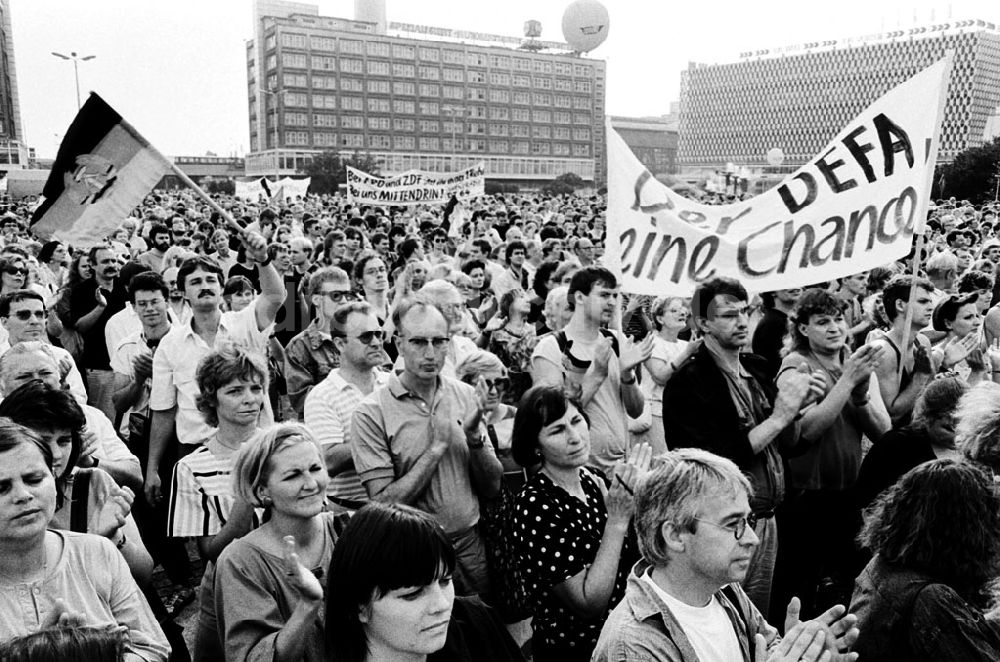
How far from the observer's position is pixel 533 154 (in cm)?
11056

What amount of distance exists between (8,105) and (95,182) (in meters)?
114

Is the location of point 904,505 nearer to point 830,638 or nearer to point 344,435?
point 830,638

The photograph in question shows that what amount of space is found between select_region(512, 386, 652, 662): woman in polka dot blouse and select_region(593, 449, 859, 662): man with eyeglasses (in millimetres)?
316

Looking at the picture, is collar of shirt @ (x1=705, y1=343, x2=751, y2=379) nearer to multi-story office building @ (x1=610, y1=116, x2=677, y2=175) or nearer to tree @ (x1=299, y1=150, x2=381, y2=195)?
tree @ (x1=299, y1=150, x2=381, y2=195)

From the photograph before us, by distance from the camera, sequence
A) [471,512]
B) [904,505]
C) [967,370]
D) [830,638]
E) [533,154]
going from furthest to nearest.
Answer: [533,154]
[967,370]
[471,512]
[904,505]
[830,638]

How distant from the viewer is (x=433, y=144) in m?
105

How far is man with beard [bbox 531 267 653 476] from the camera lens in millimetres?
3893

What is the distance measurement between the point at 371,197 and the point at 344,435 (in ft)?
49.3

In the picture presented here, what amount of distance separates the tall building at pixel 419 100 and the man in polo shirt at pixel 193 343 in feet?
292

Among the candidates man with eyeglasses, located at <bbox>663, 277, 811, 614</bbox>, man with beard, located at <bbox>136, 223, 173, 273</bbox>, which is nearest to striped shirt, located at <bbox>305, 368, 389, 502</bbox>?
man with eyeglasses, located at <bbox>663, 277, 811, 614</bbox>

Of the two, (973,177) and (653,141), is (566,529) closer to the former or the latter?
(973,177)

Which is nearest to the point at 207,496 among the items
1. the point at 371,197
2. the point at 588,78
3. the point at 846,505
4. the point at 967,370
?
the point at 846,505

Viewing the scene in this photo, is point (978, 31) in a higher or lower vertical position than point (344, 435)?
higher

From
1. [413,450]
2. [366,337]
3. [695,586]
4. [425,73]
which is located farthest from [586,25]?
[425,73]
